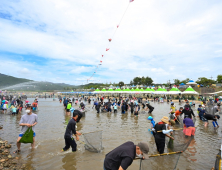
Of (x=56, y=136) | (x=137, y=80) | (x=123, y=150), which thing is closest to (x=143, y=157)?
(x=123, y=150)

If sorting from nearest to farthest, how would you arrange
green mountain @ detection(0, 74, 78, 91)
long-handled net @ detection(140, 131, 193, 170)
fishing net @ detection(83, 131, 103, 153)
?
long-handled net @ detection(140, 131, 193, 170) → fishing net @ detection(83, 131, 103, 153) → green mountain @ detection(0, 74, 78, 91)

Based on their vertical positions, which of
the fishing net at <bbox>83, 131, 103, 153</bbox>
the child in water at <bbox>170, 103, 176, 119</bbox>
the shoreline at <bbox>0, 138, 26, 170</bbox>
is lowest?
the shoreline at <bbox>0, 138, 26, 170</bbox>

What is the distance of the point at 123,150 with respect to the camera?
8.22ft

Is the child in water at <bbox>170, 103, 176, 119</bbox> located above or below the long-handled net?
above

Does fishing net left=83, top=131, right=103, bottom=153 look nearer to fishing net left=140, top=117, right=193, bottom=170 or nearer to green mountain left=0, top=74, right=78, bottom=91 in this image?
fishing net left=140, top=117, right=193, bottom=170

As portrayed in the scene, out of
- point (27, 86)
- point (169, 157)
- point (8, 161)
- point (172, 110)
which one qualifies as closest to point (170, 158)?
point (169, 157)

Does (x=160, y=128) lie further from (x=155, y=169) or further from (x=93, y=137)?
(x=93, y=137)

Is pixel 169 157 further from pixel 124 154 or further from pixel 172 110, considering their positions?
pixel 172 110

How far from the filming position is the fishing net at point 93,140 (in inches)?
222

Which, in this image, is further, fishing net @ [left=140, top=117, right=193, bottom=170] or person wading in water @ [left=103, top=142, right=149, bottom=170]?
fishing net @ [left=140, top=117, right=193, bottom=170]

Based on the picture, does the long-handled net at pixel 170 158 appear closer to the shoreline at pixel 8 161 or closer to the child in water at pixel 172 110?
the shoreline at pixel 8 161

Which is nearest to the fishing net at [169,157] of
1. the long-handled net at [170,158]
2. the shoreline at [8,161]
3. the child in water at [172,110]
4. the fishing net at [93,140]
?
the long-handled net at [170,158]

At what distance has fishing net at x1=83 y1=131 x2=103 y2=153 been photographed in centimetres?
564

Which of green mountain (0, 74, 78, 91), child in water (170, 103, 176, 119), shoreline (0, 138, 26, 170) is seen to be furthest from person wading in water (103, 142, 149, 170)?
green mountain (0, 74, 78, 91)
